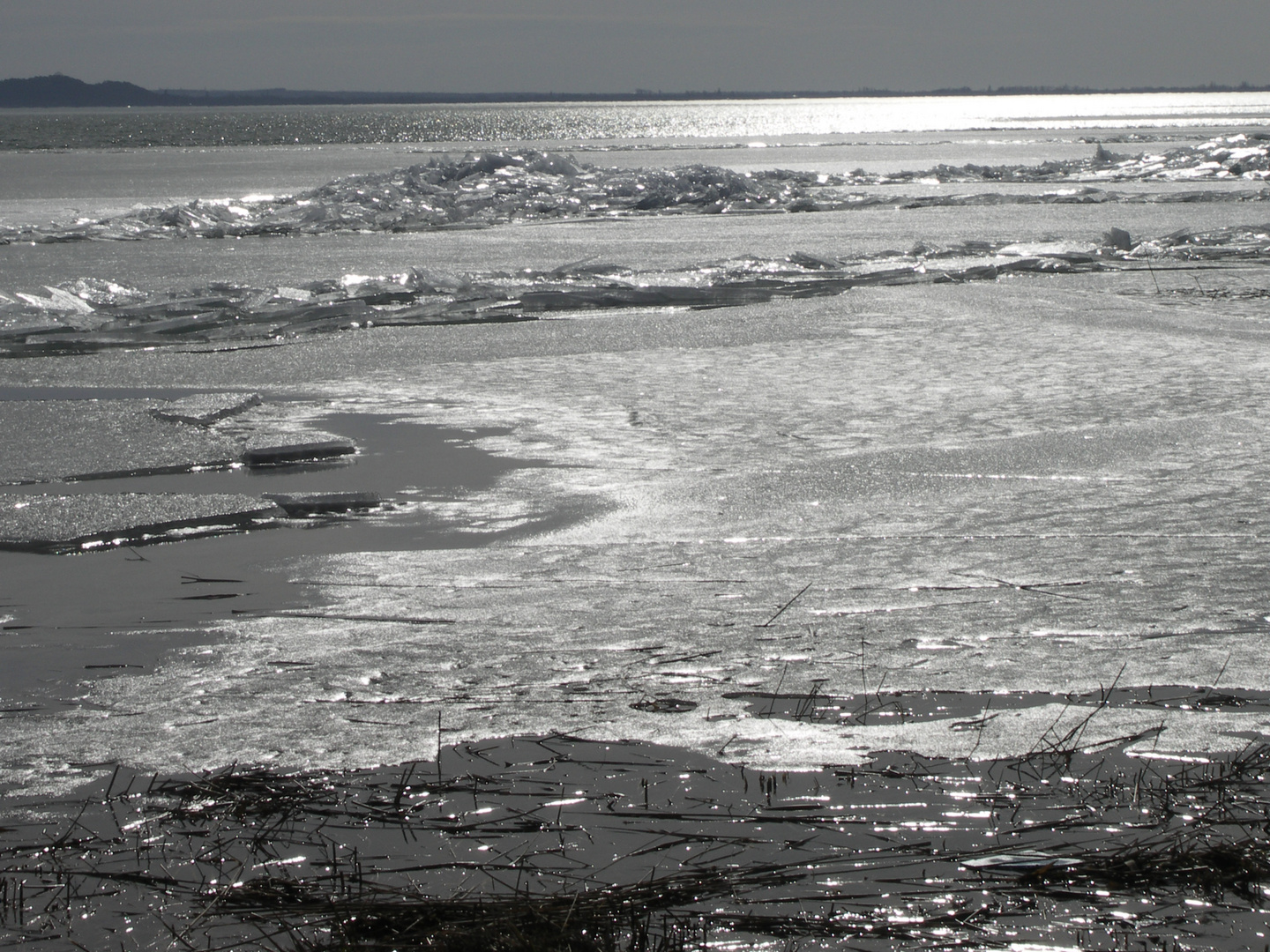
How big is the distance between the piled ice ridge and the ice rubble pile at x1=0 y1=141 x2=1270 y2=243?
6595 mm

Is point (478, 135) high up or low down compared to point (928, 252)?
up

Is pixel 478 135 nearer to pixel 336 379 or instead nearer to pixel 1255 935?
pixel 336 379

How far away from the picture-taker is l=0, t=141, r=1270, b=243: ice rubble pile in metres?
17.8

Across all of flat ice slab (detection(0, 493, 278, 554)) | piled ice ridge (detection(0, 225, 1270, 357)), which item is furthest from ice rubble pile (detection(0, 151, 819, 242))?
flat ice slab (detection(0, 493, 278, 554))

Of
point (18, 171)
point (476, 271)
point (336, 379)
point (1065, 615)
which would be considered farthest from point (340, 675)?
point (18, 171)

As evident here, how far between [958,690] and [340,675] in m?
1.38

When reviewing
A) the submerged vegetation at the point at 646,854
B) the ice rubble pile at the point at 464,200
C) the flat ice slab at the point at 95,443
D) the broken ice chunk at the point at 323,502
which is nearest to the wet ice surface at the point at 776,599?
the submerged vegetation at the point at 646,854

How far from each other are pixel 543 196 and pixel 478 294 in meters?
11.7

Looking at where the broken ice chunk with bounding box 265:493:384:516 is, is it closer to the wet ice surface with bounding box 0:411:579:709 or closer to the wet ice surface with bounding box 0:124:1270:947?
the wet ice surface with bounding box 0:411:579:709

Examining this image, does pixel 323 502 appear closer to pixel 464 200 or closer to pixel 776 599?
pixel 776 599

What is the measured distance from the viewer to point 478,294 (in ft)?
34.9

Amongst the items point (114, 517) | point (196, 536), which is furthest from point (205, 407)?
point (196, 536)

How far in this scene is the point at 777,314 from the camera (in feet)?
30.2

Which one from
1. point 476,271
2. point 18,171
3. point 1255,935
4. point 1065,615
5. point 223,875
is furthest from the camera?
point 18,171
